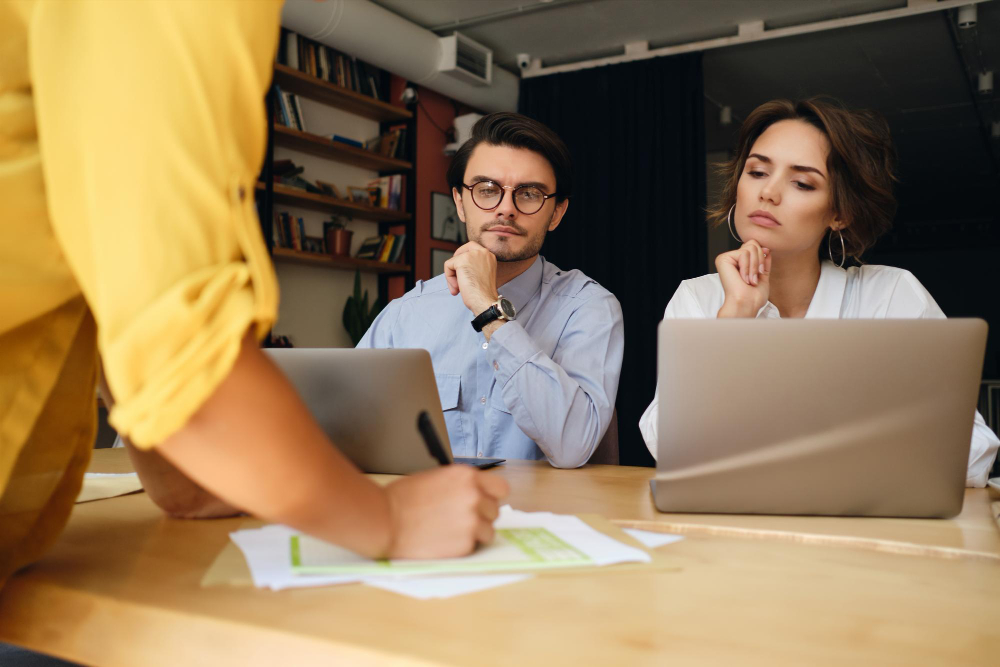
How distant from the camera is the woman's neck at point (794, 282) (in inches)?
77.3

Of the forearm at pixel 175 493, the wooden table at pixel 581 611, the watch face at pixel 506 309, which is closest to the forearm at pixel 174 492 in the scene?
the forearm at pixel 175 493

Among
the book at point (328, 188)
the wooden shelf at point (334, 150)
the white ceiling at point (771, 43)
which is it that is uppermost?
the white ceiling at point (771, 43)

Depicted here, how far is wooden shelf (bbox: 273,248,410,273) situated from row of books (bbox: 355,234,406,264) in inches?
3.2

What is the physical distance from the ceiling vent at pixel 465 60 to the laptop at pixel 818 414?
172 inches

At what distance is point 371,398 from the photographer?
130 cm

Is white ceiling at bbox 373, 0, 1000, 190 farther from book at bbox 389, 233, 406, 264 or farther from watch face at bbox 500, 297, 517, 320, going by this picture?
watch face at bbox 500, 297, 517, 320

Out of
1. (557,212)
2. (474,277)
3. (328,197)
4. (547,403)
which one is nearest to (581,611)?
(547,403)

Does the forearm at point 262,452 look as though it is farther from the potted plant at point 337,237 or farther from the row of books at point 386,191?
the row of books at point 386,191

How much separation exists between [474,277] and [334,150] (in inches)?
121

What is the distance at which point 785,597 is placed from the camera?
0.67 meters

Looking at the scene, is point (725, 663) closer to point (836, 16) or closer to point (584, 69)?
point (836, 16)

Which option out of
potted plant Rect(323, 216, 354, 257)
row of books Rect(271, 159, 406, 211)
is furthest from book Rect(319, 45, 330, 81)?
potted plant Rect(323, 216, 354, 257)

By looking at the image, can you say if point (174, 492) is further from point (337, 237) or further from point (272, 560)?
point (337, 237)

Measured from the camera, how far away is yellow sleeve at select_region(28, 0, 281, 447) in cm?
51
